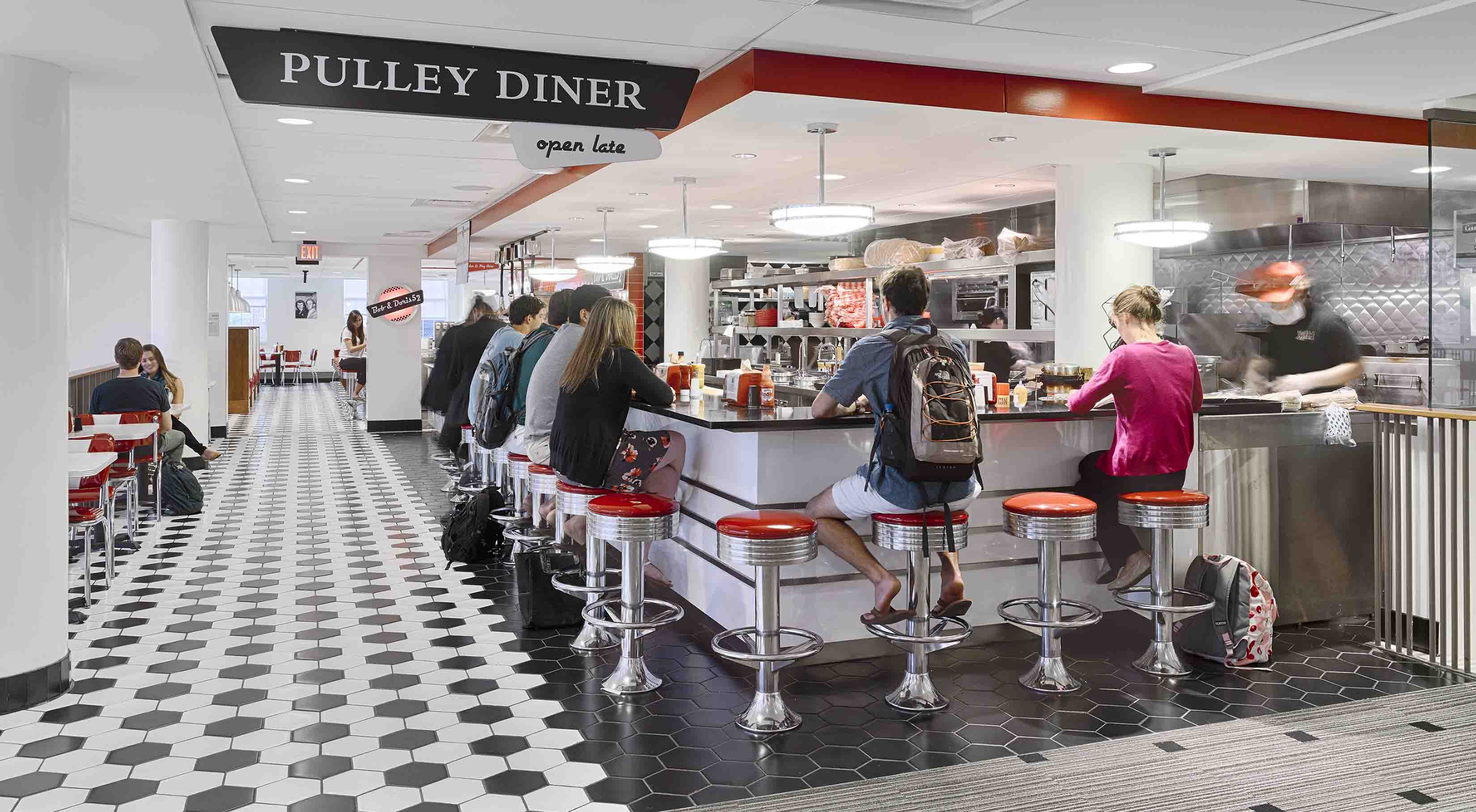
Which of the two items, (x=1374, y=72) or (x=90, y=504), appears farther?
(x=90, y=504)

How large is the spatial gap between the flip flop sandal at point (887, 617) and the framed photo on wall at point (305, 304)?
94.4 ft

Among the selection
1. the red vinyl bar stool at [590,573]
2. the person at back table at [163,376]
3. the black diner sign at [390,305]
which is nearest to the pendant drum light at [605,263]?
the person at back table at [163,376]

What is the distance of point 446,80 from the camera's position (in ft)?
14.6

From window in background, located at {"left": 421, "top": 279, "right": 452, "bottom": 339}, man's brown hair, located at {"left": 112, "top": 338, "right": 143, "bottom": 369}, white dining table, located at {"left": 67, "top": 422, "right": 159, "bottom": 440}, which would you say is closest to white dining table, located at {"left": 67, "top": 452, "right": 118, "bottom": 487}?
white dining table, located at {"left": 67, "top": 422, "right": 159, "bottom": 440}

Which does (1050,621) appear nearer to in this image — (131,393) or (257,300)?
(131,393)

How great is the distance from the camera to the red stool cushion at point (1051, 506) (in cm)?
429

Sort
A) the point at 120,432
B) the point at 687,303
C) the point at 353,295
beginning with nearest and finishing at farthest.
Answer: the point at 120,432, the point at 687,303, the point at 353,295

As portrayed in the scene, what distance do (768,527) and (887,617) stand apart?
81 cm

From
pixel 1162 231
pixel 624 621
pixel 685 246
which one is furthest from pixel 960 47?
pixel 685 246

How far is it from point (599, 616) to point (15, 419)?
8.25 ft

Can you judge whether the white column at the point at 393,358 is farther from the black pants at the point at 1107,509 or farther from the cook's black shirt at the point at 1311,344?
the black pants at the point at 1107,509

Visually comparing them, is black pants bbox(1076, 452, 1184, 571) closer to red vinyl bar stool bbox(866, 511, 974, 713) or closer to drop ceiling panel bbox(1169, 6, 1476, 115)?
red vinyl bar stool bbox(866, 511, 974, 713)

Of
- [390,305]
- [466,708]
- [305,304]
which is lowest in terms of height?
[466,708]

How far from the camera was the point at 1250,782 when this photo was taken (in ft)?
11.3
